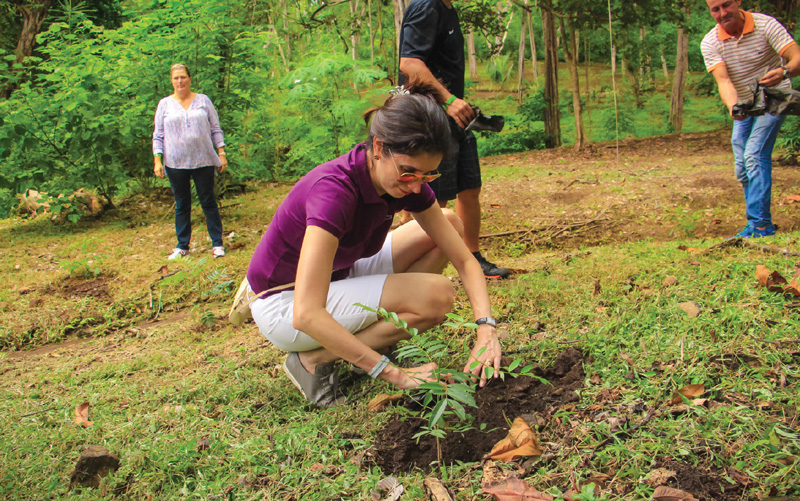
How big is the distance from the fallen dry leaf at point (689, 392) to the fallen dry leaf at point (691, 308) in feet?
2.07

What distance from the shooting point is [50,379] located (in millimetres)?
3098

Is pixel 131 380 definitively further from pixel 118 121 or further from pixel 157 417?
pixel 118 121

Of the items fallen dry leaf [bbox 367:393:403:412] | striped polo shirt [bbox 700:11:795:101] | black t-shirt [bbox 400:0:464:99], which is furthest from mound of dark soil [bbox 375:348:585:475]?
striped polo shirt [bbox 700:11:795:101]

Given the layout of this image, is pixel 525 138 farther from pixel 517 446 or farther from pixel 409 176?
pixel 517 446

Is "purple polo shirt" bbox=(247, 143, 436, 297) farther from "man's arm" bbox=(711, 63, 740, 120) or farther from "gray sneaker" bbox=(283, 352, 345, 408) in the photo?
"man's arm" bbox=(711, 63, 740, 120)

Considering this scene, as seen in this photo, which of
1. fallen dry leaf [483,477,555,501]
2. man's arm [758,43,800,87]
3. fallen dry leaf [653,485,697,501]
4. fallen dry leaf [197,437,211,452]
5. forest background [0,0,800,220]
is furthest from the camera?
forest background [0,0,800,220]

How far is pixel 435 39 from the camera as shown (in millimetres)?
3236

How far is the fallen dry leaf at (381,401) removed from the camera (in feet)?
7.47

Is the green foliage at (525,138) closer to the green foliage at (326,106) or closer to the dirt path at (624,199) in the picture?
the dirt path at (624,199)

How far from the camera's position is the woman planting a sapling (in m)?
1.94

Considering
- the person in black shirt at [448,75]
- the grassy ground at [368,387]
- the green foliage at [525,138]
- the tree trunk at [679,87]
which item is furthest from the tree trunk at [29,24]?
the tree trunk at [679,87]

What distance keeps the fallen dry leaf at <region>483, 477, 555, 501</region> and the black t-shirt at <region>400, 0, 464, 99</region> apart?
238cm

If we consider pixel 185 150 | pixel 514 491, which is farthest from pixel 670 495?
pixel 185 150

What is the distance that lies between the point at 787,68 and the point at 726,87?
374mm
